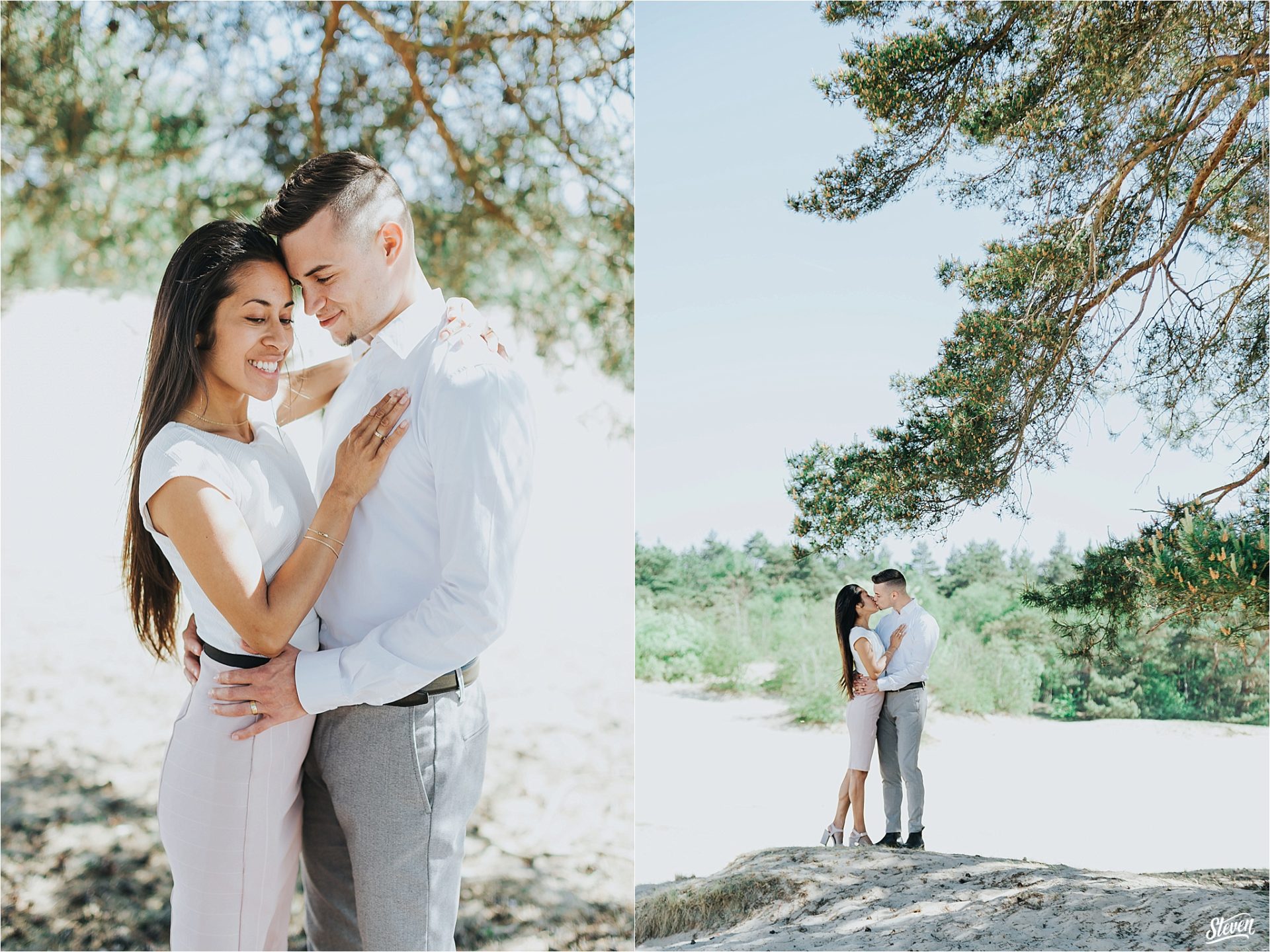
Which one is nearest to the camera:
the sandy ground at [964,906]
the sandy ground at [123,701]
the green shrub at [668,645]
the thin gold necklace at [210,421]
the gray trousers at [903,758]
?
the thin gold necklace at [210,421]

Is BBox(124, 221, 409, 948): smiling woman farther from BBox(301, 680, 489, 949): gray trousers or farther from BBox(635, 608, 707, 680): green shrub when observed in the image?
BBox(635, 608, 707, 680): green shrub

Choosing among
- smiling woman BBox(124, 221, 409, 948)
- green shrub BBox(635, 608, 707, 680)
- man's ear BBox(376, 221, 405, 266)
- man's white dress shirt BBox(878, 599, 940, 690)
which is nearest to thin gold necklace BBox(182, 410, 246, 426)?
smiling woman BBox(124, 221, 409, 948)

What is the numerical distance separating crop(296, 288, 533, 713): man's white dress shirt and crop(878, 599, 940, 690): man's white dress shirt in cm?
112

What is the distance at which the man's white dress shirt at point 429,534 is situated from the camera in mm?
1338

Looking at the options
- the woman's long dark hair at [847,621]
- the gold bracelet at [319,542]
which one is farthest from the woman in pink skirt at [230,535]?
the woman's long dark hair at [847,621]

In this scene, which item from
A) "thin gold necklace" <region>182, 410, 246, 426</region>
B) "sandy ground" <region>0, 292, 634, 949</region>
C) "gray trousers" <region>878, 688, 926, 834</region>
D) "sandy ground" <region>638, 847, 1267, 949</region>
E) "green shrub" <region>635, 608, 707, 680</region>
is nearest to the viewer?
"thin gold necklace" <region>182, 410, 246, 426</region>

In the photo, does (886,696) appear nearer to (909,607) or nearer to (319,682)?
(909,607)

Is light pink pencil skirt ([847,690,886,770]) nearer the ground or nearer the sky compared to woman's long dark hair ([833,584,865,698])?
nearer the ground

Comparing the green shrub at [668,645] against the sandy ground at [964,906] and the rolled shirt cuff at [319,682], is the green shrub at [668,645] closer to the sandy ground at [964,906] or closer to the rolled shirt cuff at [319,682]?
the sandy ground at [964,906]

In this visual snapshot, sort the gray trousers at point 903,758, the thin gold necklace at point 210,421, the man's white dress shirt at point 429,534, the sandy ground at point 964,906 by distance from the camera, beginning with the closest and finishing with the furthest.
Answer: the man's white dress shirt at point 429,534
the thin gold necklace at point 210,421
the sandy ground at point 964,906
the gray trousers at point 903,758

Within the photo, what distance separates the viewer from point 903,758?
2102 mm

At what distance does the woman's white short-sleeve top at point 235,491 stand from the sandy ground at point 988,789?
47.2 inches

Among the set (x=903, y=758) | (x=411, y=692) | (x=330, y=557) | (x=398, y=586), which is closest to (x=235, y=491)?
(x=330, y=557)

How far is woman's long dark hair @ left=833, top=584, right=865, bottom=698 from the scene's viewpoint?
85.2 inches
